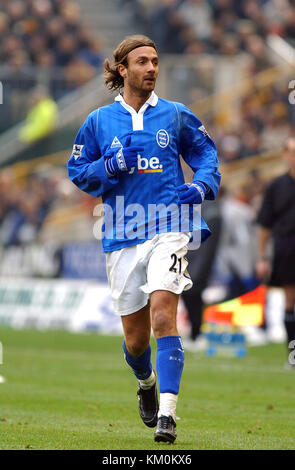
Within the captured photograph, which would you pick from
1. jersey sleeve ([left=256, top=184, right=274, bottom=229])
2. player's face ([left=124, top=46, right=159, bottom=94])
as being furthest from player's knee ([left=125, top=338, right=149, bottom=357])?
jersey sleeve ([left=256, top=184, right=274, bottom=229])

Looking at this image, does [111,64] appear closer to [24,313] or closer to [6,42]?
[24,313]

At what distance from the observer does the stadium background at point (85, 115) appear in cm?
1977

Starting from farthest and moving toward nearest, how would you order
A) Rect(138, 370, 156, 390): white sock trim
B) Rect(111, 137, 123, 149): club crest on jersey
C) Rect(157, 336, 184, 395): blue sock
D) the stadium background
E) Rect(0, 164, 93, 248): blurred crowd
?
Rect(0, 164, 93, 248): blurred crowd → the stadium background → Rect(138, 370, 156, 390): white sock trim → Rect(111, 137, 123, 149): club crest on jersey → Rect(157, 336, 184, 395): blue sock

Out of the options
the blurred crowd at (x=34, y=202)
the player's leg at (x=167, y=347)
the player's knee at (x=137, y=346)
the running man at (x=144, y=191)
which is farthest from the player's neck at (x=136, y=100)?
the blurred crowd at (x=34, y=202)

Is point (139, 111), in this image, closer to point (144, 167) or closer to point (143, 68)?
point (143, 68)

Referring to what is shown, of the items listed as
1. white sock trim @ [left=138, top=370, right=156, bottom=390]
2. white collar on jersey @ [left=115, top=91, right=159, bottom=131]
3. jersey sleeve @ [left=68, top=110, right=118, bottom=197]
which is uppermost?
white collar on jersey @ [left=115, top=91, right=159, bottom=131]

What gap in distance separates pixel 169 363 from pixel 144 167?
1.30m

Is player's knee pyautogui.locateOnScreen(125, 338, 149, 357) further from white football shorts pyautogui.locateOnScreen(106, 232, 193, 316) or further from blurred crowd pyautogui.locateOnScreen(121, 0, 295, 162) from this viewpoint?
blurred crowd pyautogui.locateOnScreen(121, 0, 295, 162)

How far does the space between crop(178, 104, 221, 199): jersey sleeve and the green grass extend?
1689 mm

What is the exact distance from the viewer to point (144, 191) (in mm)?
7164

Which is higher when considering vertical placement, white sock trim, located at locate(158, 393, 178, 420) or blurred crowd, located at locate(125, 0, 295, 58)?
blurred crowd, located at locate(125, 0, 295, 58)

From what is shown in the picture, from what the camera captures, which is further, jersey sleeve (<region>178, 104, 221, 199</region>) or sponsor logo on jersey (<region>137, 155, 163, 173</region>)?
jersey sleeve (<region>178, 104, 221, 199</region>)

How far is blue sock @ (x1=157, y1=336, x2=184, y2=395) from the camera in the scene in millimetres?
6766

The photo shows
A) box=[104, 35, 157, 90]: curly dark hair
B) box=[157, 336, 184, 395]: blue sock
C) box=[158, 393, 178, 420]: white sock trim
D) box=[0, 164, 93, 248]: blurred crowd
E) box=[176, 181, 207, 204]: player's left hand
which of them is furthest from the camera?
box=[0, 164, 93, 248]: blurred crowd
